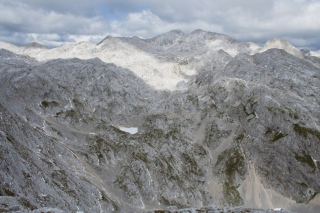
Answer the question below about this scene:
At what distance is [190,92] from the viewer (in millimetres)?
171000

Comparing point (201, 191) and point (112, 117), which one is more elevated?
point (112, 117)

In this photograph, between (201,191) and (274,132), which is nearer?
(201,191)

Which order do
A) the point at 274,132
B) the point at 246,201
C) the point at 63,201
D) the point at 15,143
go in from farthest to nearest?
the point at 274,132, the point at 246,201, the point at 15,143, the point at 63,201

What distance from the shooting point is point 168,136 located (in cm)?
14362

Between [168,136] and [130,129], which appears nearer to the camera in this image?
[168,136]

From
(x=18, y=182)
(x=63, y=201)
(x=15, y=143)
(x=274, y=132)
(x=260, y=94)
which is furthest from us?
(x=260, y=94)

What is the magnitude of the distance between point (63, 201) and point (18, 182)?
14503 mm

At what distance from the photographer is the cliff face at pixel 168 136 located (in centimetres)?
10350

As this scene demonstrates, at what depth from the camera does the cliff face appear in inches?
4075

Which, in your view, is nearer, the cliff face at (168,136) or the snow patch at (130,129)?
the cliff face at (168,136)

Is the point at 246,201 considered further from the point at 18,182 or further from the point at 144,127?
the point at 18,182

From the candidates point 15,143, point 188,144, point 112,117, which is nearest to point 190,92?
point 188,144

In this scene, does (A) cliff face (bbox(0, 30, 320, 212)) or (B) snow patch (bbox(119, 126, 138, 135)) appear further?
(B) snow patch (bbox(119, 126, 138, 135))

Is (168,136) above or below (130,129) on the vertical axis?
below
